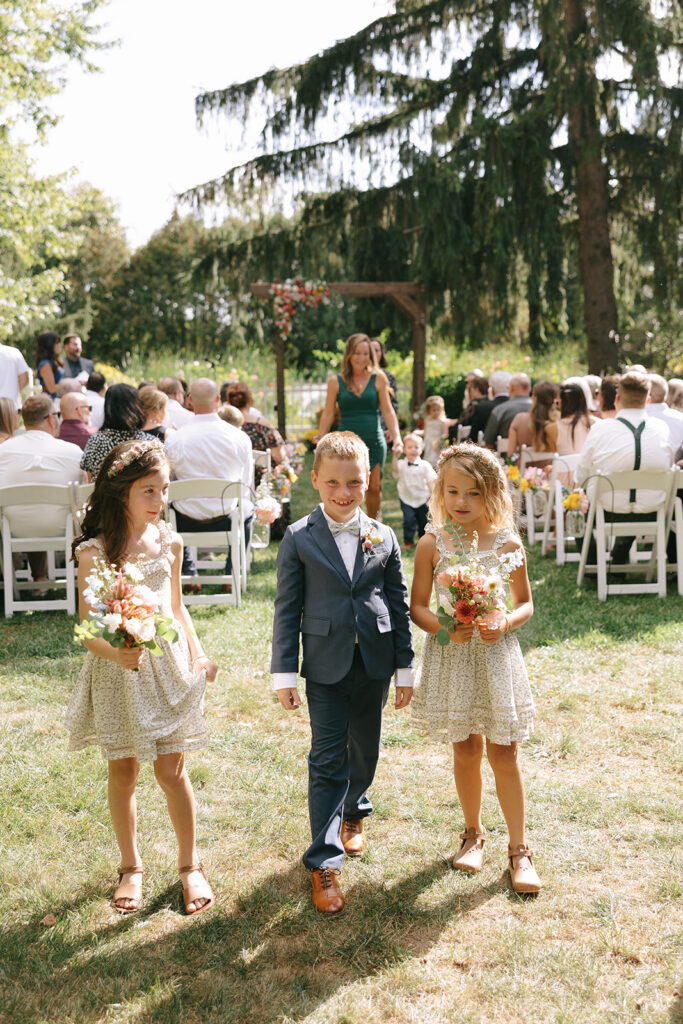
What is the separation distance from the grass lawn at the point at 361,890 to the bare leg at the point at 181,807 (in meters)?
0.10

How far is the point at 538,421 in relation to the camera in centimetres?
918

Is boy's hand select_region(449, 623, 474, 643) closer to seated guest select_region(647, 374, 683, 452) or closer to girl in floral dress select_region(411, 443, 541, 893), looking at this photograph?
girl in floral dress select_region(411, 443, 541, 893)

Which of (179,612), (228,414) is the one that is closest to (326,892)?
(179,612)

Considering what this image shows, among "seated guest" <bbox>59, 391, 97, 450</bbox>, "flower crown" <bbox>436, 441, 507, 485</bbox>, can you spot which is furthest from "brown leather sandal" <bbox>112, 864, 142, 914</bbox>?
"seated guest" <bbox>59, 391, 97, 450</bbox>

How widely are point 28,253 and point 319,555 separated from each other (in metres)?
16.4

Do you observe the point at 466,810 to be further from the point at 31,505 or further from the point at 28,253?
the point at 28,253

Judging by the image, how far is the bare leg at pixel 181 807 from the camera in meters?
3.10

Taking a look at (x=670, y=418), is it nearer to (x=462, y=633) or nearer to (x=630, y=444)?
(x=630, y=444)

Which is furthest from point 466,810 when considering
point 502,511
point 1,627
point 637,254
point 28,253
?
point 28,253

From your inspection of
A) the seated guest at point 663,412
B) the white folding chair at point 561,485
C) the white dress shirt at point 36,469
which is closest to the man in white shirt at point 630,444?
the seated guest at point 663,412

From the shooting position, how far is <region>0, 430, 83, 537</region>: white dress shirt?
6.87 meters

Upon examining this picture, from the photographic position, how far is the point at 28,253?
17469mm

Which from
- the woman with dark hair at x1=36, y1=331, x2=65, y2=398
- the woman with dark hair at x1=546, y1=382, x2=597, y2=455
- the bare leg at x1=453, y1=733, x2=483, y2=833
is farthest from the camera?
the woman with dark hair at x1=36, y1=331, x2=65, y2=398

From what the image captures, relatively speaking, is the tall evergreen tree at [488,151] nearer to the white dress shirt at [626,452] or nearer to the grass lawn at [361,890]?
the white dress shirt at [626,452]
